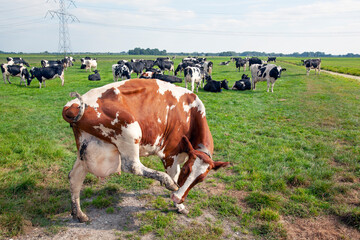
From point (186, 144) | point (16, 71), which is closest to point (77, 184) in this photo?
point (186, 144)

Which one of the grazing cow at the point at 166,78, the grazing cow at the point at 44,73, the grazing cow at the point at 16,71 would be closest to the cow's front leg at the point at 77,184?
the grazing cow at the point at 166,78

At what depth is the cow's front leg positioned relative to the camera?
376 cm

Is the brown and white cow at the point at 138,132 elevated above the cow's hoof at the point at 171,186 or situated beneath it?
elevated above

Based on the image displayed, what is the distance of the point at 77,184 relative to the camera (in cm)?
387

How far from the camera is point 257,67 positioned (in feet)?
62.2

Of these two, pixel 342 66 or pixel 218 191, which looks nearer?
pixel 218 191

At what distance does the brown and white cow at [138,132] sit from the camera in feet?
10.8

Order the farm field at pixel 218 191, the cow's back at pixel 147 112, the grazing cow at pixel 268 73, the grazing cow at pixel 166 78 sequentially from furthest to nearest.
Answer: the grazing cow at pixel 166 78 → the grazing cow at pixel 268 73 → the farm field at pixel 218 191 → the cow's back at pixel 147 112

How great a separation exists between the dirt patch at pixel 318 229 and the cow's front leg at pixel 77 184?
11.9 feet

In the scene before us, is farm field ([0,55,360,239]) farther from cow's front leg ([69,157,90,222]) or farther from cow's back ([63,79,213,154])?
cow's back ([63,79,213,154])

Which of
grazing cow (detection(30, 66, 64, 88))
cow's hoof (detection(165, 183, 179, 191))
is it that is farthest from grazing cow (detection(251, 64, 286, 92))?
grazing cow (detection(30, 66, 64, 88))

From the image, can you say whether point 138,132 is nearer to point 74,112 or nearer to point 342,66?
point 74,112

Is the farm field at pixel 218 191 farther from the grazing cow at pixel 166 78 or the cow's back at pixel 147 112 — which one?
the grazing cow at pixel 166 78

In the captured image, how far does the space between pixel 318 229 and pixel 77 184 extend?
170 inches
